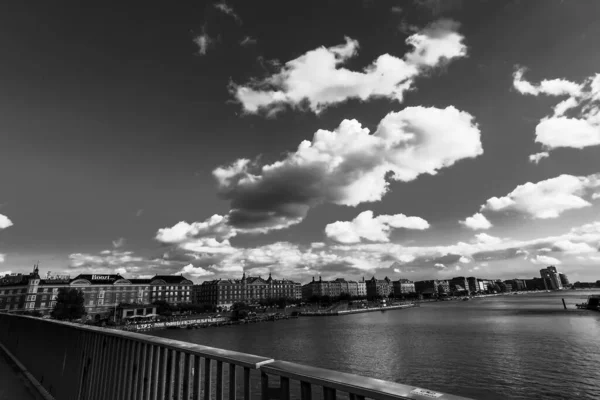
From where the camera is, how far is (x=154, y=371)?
4.91 meters

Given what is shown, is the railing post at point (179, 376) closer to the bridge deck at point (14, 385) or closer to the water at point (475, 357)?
the bridge deck at point (14, 385)

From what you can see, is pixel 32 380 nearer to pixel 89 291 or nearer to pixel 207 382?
pixel 207 382

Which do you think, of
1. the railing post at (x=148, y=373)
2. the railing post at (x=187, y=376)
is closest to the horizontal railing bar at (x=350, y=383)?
the railing post at (x=187, y=376)

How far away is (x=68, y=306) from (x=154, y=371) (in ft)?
363

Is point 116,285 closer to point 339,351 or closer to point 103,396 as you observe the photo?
point 339,351

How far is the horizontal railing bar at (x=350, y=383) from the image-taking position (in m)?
2.09

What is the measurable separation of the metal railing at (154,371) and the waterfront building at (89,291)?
126 meters

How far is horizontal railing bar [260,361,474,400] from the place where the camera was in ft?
6.86

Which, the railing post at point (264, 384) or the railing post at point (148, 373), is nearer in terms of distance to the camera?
the railing post at point (264, 384)

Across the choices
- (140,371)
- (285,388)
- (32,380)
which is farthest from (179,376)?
(32,380)

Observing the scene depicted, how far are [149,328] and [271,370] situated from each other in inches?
4464

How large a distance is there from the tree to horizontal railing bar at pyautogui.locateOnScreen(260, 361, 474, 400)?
111 metres

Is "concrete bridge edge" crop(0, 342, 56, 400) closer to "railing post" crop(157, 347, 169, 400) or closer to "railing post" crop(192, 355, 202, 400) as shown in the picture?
"railing post" crop(157, 347, 169, 400)

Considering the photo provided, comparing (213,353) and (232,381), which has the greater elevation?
(213,353)
